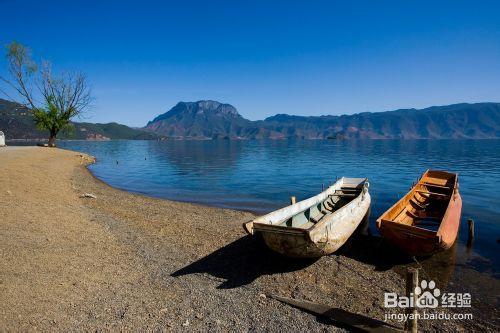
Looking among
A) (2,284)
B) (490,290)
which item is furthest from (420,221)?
(2,284)

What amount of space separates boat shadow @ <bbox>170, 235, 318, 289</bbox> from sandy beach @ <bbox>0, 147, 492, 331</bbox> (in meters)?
0.04

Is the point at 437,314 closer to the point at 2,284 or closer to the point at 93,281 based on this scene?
the point at 93,281

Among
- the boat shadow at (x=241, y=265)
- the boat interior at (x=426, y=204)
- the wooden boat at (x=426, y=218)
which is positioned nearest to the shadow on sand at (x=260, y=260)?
the boat shadow at (x=241, y=265)

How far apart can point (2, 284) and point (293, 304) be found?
8.01 metres

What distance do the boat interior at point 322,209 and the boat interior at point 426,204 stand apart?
301cm

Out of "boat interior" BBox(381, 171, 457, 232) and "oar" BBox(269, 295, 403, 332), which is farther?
"boat interior" BBox(381, 171, 457, 232)

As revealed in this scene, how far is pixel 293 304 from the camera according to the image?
898 centimetres

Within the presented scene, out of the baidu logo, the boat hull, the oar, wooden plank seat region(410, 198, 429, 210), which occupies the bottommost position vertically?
the baidu logo

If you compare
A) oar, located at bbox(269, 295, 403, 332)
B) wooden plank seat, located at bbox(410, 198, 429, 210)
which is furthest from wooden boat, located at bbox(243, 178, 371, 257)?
wooden plank seat, located at bbox(410, 198, 429, 210)

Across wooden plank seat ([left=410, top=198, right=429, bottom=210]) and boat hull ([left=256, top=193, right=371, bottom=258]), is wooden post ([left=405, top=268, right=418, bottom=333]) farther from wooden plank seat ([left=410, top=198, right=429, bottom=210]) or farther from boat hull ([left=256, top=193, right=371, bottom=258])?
wooden plank seat ([left=410, top=198, right=429, bottom=210])

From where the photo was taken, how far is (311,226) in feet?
37.4

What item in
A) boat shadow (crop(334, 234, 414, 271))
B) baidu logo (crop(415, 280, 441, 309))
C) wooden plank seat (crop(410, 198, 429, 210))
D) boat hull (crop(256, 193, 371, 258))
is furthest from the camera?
wooden plank seat (crop(410, 198, 429, 210))

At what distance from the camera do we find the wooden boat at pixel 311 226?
34.1ft

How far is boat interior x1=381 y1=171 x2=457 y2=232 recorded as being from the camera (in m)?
17.1
